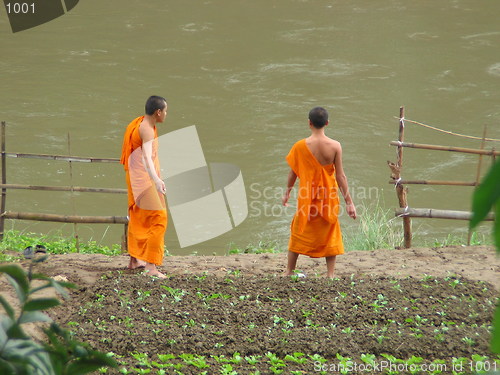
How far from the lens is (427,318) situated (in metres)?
4.85

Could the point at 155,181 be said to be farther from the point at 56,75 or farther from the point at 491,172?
the point at 56,75

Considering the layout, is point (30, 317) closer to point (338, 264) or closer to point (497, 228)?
point (497, 228)

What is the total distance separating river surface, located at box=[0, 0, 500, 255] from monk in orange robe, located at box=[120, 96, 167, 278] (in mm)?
2380

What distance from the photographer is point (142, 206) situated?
19.6 feet

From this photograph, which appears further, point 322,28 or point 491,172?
point 322,28

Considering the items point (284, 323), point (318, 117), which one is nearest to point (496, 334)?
point (284, 323)

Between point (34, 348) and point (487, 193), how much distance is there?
1.53 ft

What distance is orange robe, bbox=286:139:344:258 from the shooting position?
581 cm

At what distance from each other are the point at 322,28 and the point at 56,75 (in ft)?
18.4

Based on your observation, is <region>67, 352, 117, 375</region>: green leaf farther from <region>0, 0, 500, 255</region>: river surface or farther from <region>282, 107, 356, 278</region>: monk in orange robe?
<region>0, 0, 500, 255</region>: river surface

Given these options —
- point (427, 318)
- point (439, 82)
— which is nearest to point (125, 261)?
point (427, 318)

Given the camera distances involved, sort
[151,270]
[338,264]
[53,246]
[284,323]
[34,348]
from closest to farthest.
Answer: [34,348]
[284,323]
[151,270]
[338,264]
[53,246]

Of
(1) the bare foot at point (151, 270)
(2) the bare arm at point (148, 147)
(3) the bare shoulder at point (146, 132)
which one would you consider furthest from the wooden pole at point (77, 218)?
(3) the bare shoulder at point (146, 132)

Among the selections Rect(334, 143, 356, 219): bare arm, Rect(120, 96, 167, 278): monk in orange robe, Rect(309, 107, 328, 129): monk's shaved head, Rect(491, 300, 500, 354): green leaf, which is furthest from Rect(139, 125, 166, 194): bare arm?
Rect(491, 300, 500, 354): green leaf
